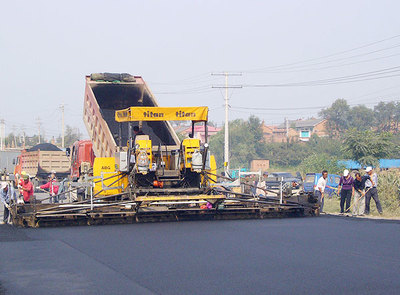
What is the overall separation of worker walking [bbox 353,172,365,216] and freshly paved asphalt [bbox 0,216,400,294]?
3.39 meters

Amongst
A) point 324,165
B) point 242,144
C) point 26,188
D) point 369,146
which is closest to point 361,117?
point 242,144

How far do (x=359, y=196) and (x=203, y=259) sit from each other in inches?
347

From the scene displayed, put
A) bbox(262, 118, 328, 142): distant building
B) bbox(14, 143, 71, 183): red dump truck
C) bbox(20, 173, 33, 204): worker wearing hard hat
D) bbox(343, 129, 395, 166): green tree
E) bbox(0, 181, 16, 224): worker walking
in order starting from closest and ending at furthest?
bbox(0, 181, 16, 224): worker walking → bbox(20, 173, 33, 204): worker wearing hard hat → bbox(14, 143, 71, 183): red dump truck → bbox(343, 129, 395, 166): green tree → bbox(262, 118, 328, 142): distant building

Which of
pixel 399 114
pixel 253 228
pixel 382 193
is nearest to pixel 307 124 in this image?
pixel 399 114

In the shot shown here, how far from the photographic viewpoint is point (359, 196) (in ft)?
51.7

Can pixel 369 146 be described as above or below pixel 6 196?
above

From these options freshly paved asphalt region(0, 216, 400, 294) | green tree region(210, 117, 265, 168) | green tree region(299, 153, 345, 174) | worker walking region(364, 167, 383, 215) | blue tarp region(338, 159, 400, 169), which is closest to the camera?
freshly paved asphalt region(0, 216, 400, 294)

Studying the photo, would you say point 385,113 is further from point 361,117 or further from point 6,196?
point 6,196

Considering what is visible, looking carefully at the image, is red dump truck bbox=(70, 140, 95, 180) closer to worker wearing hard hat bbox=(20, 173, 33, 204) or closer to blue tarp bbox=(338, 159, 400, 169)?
worker wearing hard hat bbox=(20, 173, 33, 204)

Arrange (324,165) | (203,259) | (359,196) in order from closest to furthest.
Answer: (203,259) → (359,196) → (324,165)

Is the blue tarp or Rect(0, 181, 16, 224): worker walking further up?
the blue tarp

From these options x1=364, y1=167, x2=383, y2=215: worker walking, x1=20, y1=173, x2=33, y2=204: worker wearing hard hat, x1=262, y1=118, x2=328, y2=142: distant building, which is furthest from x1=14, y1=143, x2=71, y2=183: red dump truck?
x1=262, y1=118, x2=328, y2=142: distant building

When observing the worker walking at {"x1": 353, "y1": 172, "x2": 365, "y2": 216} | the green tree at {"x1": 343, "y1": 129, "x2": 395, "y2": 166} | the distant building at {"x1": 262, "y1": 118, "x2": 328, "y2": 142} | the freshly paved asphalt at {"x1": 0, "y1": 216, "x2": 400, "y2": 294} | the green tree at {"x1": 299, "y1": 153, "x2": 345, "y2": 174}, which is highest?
the distant building at {"x1": 262, "y1": 118, "x2": 328, "y2": 142}

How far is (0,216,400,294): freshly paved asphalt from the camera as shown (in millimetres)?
6332
